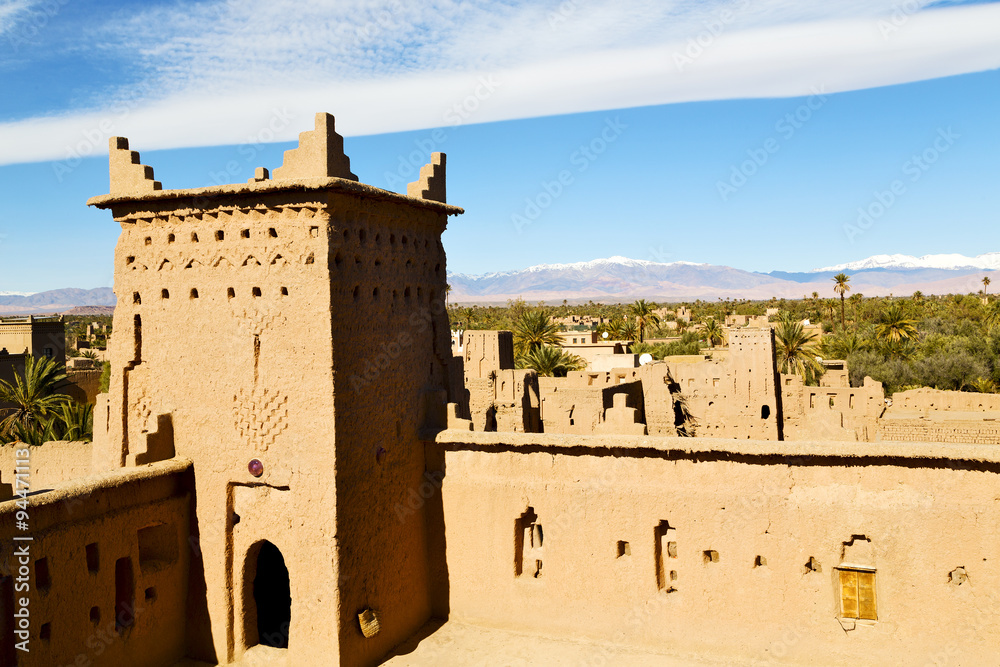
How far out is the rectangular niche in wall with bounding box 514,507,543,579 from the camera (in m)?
9.70

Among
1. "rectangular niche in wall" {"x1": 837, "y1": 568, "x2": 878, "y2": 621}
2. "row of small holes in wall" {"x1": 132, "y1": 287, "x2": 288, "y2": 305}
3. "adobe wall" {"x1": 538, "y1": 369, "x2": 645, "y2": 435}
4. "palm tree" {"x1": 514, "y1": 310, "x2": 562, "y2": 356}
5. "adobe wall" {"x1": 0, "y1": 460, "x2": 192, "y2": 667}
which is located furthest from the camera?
"palm tree" {"x1": 514, "y1": 310, "x2": 562, "y2": 356}

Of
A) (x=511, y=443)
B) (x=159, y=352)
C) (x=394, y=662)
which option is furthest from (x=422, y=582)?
(x=159, y=352)

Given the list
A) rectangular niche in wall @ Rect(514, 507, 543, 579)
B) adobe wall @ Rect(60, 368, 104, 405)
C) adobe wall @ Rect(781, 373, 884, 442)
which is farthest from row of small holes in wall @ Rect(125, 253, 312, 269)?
adobe wall @ Rect(60, 368, 104, 405)

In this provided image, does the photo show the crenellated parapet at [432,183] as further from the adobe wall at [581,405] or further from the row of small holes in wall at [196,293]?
the adobe wall at [581,405]

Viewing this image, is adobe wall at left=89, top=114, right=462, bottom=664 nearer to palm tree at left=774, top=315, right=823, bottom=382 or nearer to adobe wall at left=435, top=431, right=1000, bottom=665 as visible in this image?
adobe wall at left=435, top=431, right=1000, bottom=665

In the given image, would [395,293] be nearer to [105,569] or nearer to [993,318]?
[105,569]

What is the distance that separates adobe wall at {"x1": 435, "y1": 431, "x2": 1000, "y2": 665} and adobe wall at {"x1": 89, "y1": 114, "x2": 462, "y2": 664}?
1.20 m

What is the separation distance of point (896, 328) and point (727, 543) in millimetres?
39673

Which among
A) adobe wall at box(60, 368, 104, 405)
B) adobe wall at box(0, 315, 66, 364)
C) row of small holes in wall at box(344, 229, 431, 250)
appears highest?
row of small holes in wall at box(344, 229, 431, 250)

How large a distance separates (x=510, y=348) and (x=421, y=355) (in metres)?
15.2

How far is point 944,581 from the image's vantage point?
25.8 feet

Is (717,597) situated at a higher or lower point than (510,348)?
lower

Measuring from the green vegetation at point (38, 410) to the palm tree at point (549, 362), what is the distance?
18053 mm

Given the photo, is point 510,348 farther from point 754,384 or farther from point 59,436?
point 59,436
